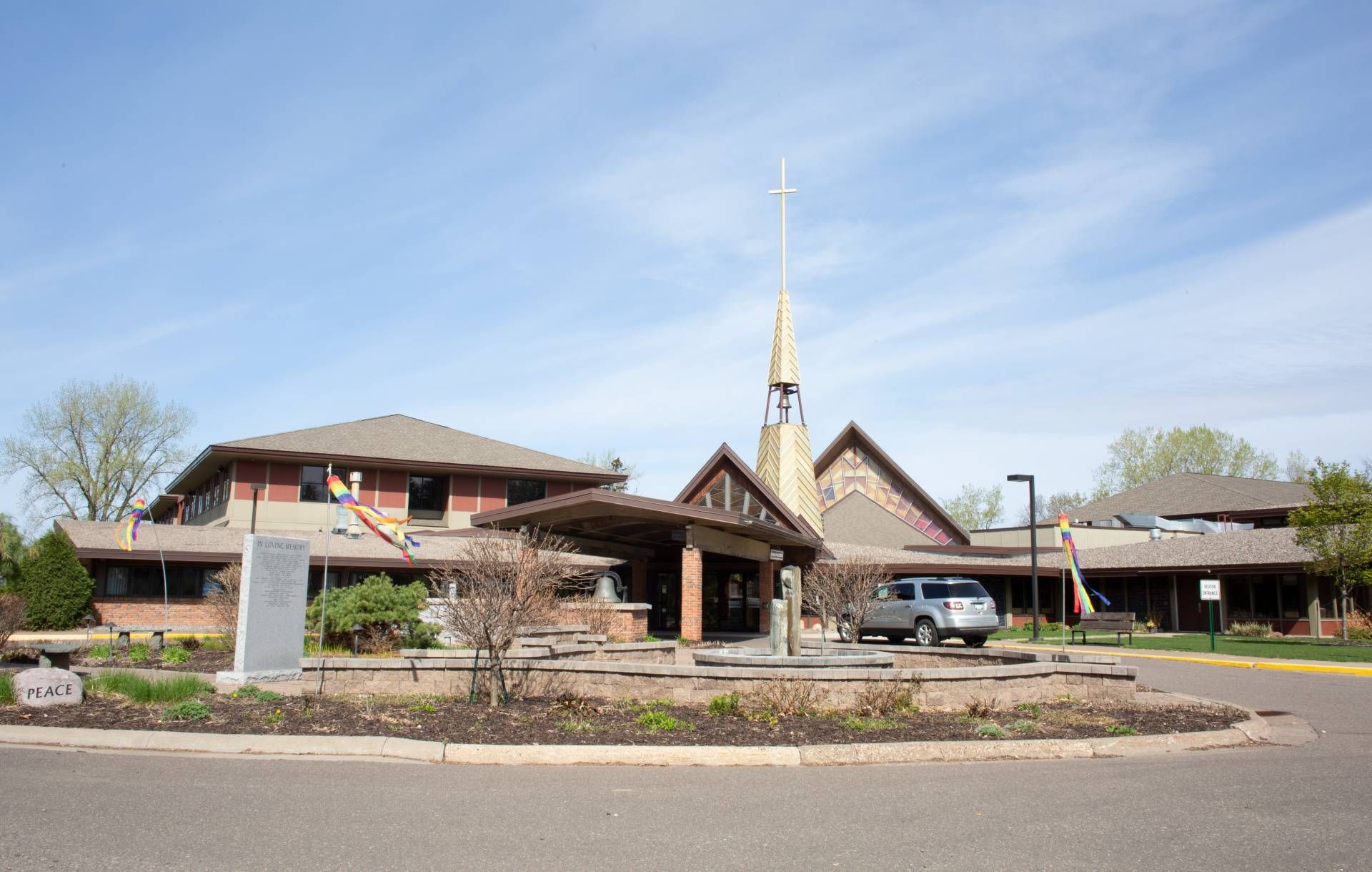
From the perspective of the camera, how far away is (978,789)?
759 centimetres

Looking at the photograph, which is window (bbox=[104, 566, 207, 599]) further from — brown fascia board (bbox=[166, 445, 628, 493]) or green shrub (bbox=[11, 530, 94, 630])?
brown fascia board (bbox=[166, 445, 628, 493])

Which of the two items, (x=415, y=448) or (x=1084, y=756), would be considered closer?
(x=1084, y=756)

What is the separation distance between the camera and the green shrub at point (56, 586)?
27.2m

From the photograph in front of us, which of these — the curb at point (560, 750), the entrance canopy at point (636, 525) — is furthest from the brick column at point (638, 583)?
the curb at point (560, 750)

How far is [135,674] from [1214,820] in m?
10.5

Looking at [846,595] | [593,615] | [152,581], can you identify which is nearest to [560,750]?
[593,615]

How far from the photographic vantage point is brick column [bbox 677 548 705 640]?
950 inches

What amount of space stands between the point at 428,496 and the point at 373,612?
2024 cm

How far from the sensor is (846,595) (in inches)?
894

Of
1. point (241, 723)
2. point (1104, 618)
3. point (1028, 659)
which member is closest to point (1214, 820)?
point (241, 723)

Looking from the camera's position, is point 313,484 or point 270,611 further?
point 313,484

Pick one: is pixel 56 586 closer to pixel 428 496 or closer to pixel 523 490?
pixel 428 496

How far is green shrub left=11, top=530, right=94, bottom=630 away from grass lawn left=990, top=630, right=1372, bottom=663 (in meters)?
25.7

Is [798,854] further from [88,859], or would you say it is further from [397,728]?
[397,728]
